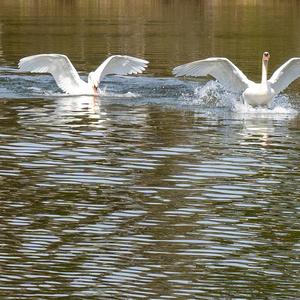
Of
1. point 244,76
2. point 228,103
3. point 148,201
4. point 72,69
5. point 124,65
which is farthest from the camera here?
point 124,65

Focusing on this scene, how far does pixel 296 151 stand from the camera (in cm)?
1980

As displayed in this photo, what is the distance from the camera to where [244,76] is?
24312mm

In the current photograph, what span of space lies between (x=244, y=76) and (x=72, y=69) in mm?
4563

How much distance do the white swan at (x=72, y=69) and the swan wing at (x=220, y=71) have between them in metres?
3.29

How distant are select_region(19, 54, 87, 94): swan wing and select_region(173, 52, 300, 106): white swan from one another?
149 inches

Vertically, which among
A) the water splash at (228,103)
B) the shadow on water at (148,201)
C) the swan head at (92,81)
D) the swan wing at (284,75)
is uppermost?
the swan wing at (284,75)

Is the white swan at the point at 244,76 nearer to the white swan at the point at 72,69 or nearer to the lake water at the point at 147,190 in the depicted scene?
the lake water at the point at 147,190

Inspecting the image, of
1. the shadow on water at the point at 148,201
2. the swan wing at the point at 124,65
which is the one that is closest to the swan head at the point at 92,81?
the swan wing at the point at 124,65

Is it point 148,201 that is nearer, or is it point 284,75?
point 148,201

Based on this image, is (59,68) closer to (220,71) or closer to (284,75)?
(220,71)

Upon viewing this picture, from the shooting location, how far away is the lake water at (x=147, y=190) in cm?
1259

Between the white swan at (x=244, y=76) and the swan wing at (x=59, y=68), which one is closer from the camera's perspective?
the white swan at (x=244, y=76)

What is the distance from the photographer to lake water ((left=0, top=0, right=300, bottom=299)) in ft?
41.3

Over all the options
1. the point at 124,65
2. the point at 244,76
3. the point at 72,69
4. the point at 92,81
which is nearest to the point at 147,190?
the point at 244,76
